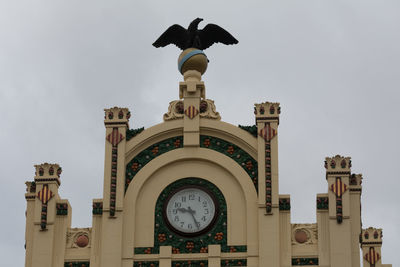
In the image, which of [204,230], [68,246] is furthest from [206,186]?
[68,246]

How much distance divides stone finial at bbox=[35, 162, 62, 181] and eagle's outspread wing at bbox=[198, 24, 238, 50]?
6145mm

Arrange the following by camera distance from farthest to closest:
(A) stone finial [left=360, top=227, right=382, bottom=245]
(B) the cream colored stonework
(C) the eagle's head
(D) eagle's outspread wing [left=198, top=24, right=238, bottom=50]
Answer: (D) eagle's outspread wing [left=198, top=24, right=238, bottom=50], (C) the eagle's head, (B) the cream colored stonework, (A) stone finial [left=360, top=227, right=382, bottom=245]

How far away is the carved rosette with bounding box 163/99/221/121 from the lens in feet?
125

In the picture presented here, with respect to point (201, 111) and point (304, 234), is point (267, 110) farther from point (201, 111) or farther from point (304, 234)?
point (304, 234)

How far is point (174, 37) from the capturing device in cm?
4028

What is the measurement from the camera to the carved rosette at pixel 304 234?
119ft

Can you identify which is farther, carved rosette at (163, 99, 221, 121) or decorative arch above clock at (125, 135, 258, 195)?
carved rosette at (163, 99, 221, 121)

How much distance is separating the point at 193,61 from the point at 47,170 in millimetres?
5517

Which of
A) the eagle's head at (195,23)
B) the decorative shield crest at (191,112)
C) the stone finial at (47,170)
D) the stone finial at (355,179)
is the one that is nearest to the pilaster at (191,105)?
the decorative shield crest at (191,112)

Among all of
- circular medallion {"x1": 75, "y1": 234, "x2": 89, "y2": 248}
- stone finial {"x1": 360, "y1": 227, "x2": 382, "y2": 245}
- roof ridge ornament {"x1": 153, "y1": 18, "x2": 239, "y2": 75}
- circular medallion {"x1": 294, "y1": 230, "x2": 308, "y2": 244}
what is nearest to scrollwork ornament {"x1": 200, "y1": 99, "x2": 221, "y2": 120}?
roof ridge ornament {"x1": 153, "y1": 18, "x2": 239, "y2": 75}

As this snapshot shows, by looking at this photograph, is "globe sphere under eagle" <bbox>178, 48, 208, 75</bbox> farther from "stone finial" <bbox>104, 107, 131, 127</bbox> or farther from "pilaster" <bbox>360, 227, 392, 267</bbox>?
"pilaster" <bbox>360, 227, 392, 267</bbox>

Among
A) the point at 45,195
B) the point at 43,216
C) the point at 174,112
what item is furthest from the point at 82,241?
the point at 174,112

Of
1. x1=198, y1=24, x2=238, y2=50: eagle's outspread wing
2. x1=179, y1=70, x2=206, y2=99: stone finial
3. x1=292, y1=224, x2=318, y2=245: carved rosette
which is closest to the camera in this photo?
x1=292, y1=224, x2=318, y2=245: carved rosette

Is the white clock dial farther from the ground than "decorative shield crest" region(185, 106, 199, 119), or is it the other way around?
"decorative shield crest" region(185, 106, 199, 119)
